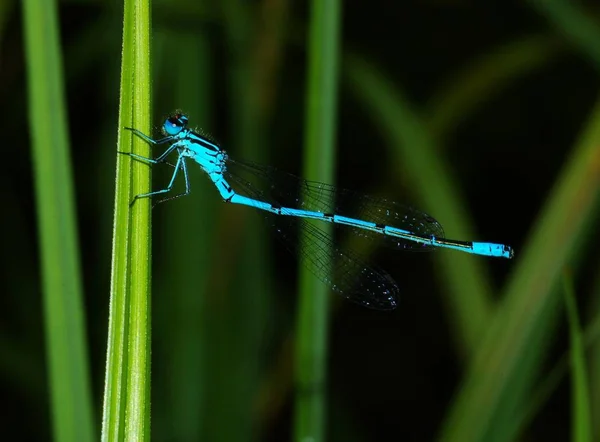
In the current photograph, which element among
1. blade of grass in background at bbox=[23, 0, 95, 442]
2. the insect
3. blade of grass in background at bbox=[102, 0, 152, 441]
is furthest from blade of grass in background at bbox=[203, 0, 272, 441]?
blade of grass in background at bbox=[102, 0, 152, 441]

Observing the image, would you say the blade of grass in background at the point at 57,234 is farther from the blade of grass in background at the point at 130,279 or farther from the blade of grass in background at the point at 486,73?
the blade of grass in background at the point at 486,73

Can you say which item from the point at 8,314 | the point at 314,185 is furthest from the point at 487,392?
the point at 8,314

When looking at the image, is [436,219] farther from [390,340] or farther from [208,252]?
[390,340]

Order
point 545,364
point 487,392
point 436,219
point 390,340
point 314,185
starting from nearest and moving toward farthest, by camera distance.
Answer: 1. point 487,392
2. point 314,185
3. point 436,219
4. point 545,364
5. point 390,340

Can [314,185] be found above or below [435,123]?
below

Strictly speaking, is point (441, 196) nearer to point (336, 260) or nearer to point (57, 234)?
point (336, 260)

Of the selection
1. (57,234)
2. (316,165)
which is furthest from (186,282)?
(57,234)
